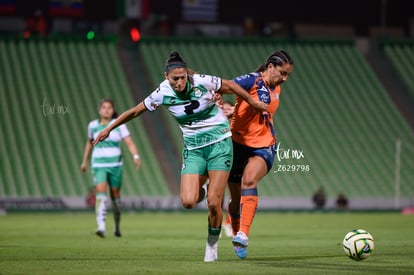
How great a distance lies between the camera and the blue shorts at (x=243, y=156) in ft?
41.0

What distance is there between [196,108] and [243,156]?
4.78ft

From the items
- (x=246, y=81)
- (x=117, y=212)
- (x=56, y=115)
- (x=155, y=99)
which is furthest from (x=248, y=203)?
(x=56, y=115)

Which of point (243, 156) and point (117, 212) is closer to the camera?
point (243, 156)

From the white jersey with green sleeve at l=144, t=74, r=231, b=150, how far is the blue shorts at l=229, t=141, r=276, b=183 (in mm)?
866

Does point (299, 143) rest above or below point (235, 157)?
above

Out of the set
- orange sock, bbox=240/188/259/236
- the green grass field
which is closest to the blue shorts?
orange sock, bbox=240/188/259/236

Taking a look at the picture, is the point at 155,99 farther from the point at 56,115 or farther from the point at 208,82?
the point at 56,115

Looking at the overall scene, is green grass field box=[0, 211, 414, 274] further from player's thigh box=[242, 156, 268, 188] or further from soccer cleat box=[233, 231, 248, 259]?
player's thigh box=[242, 156, 268, 188]

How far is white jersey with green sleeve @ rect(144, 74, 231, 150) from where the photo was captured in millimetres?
11453

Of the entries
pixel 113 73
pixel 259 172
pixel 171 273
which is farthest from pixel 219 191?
pixel 113 73

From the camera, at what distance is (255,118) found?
12562 millimetres

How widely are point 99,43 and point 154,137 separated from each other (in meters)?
5.82

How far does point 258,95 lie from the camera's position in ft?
41.1

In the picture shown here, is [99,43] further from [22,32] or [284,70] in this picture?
[284,70]
